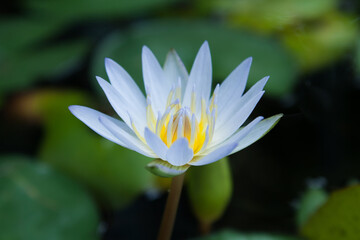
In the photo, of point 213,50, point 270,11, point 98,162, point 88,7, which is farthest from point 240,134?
point 88,7

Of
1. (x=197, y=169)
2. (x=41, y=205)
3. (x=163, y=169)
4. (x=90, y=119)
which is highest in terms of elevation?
(x=90, y=119)

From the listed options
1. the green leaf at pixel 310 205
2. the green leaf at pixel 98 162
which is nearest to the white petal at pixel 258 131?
the green leaf at pixel 310 205

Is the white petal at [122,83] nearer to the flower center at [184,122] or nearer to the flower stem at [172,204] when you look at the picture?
the flower center at [184,122]

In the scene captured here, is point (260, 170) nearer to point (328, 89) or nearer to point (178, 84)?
point (328, 89)

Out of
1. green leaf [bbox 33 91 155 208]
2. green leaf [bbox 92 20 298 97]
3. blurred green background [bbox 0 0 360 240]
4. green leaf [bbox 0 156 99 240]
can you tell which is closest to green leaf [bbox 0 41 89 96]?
blurred green background [bbox 0 0 360 240]

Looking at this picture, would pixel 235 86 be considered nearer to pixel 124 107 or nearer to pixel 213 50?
pixel 124 107

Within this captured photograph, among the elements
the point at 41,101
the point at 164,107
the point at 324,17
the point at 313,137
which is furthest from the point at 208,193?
the point at 324,17
